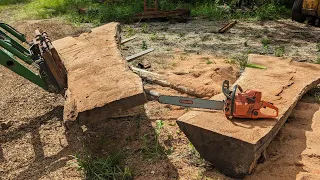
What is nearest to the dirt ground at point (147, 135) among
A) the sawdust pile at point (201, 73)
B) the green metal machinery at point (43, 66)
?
the sawdust pile at point (201, 73)

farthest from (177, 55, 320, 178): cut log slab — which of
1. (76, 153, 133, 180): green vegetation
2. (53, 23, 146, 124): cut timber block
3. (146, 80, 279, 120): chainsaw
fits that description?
(76, 153, 133, 180): green vegetation

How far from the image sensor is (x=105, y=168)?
378 cm

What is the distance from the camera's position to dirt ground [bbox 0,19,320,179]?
3.79 meters

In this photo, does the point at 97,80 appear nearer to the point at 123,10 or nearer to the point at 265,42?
the point at 265,42

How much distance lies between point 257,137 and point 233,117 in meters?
0.40

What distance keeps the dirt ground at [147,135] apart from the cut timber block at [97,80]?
751 millimetres

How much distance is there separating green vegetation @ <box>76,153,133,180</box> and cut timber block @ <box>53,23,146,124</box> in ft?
1.85

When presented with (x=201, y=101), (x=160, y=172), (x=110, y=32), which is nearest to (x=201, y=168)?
(x=160, y=172)

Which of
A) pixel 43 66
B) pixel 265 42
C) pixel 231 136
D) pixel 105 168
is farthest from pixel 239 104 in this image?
pixel 265 42

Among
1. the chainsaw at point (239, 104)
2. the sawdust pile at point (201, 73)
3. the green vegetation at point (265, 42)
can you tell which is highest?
the chainsaw at point (239, 104)

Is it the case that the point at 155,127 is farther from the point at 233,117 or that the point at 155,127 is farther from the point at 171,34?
the point at 171,34

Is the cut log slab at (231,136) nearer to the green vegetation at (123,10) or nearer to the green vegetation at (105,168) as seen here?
the green vegetation at (105,168)

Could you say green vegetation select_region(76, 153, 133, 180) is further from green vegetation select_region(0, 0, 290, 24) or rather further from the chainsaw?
green vegetation select_region(0, 0, 290, 24)

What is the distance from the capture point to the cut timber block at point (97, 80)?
11.6 feet
